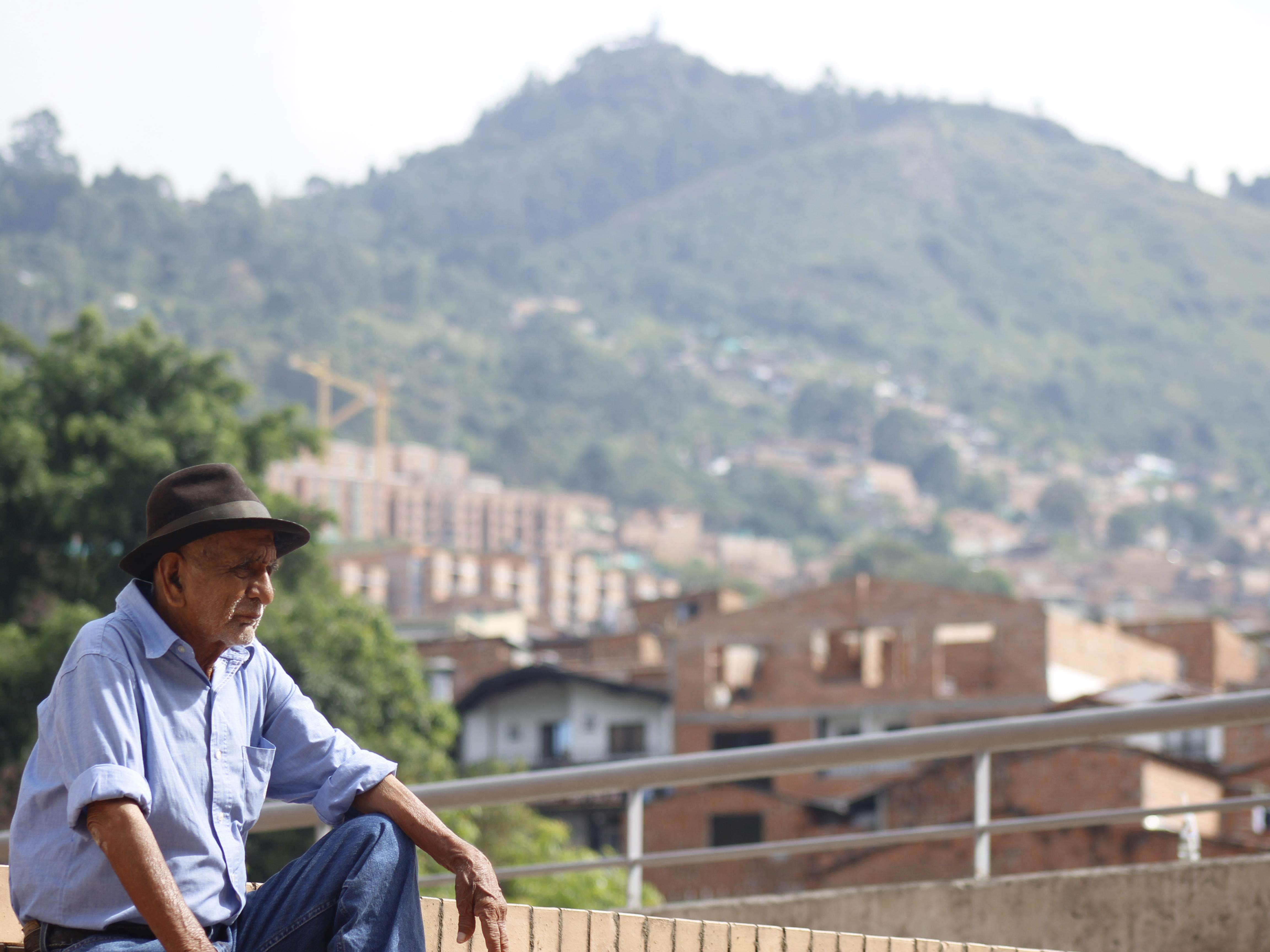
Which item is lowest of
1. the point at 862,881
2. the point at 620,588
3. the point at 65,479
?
the point at 862,881

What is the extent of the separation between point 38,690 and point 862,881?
15412mm

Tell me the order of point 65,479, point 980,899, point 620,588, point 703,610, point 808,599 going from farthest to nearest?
point 620,588
point 703,610
point 808,599
point 65,479
point 980,899

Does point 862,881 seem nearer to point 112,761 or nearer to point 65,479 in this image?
point 65,479

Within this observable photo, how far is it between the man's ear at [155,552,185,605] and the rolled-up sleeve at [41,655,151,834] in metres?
0.18

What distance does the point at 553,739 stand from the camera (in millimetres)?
43281

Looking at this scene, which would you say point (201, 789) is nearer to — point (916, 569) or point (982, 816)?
point (982, 816)

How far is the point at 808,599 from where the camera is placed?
4669cm

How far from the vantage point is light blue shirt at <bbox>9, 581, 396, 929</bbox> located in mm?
2539

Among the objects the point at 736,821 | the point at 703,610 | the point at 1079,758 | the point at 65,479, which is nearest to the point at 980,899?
the point at 65,479

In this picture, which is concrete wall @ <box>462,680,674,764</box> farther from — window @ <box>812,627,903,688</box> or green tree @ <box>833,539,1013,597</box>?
green tree @ <box>833,539,1013,597</box>

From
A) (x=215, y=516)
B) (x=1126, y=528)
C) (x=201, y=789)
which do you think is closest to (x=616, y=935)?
(x=201, y=789)

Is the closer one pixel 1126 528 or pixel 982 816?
pixel 982 816

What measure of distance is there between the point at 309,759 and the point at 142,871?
0.46 m

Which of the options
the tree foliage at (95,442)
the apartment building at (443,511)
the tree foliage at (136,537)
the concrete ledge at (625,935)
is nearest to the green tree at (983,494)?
the apartment building at (443,511)
